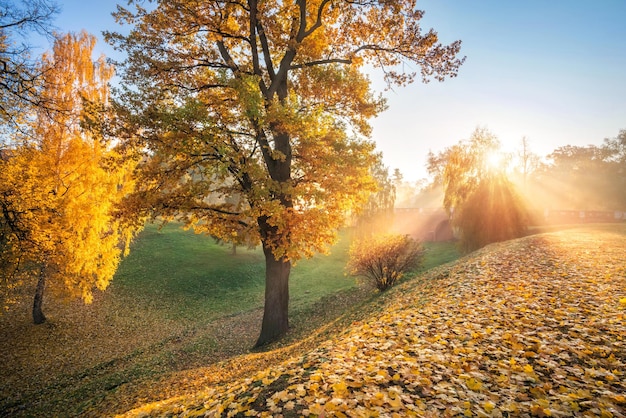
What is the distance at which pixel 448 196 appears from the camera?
24.4 m

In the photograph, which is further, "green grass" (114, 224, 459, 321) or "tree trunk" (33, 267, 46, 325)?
"green grass" (114, 224, 459, 321)

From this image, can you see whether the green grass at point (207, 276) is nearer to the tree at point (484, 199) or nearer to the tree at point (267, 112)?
the tree at point (484, 199)

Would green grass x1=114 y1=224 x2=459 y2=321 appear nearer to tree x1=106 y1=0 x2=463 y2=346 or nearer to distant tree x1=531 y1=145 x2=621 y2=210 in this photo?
tree x1=106 y1=0 x2=463 y2=346

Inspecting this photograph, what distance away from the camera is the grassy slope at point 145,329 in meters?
8.66

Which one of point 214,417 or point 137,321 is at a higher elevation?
point 214,417

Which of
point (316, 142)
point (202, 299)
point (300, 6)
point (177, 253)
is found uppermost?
point (300, 6)

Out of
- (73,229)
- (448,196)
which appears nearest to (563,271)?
(448,196)

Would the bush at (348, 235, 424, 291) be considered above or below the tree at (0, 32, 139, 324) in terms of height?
below

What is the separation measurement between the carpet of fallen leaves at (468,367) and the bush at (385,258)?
751cm

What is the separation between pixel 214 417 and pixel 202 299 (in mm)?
18609

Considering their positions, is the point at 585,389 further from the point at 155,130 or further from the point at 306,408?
the point at 155,130

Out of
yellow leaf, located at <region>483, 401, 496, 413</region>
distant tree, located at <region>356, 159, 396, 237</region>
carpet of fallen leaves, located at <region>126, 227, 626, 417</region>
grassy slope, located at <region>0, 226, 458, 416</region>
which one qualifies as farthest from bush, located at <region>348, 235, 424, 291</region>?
distant tree, located at <region>356, 159, 396, 237</region>

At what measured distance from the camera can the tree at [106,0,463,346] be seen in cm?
865

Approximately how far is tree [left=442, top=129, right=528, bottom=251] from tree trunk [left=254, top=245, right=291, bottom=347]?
15.3m
